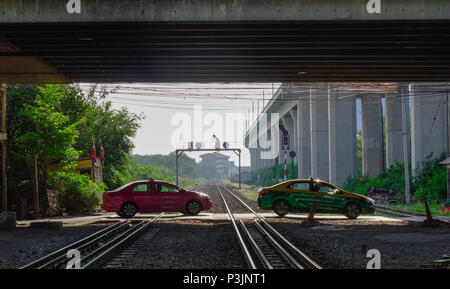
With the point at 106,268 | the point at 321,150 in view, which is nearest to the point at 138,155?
the point at 321,150

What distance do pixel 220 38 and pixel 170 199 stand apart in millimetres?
8139

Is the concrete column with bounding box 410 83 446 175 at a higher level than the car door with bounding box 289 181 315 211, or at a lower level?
higher

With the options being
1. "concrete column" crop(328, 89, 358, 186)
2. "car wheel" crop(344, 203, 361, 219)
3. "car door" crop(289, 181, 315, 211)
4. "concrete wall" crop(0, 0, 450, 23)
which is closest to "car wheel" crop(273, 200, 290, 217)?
"car door" crop(289, 181, 315, 211)

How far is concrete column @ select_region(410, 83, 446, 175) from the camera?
33.2 m

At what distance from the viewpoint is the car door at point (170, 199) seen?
71.7 feet

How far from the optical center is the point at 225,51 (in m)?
17.7

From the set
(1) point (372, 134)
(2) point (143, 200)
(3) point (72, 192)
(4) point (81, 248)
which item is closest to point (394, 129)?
(1) point (372, 134)

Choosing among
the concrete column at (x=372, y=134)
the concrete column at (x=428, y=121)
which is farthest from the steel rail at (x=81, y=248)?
the concrete column at (x=372, y=134)

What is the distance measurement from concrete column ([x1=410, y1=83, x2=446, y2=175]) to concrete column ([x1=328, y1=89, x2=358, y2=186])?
29.1 feet

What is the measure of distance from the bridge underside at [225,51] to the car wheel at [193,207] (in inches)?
203

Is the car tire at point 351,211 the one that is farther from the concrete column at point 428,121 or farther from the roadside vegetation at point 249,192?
the roadside vegetation at point 249,192

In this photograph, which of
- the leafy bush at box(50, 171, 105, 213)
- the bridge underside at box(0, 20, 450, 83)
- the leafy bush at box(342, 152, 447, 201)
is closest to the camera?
the bridge underside at box(0, 20, 450, 83)

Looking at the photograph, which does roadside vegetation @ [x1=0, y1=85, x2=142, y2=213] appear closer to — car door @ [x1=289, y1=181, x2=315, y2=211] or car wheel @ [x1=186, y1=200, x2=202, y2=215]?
car wheel @ [x1=186, y1=200, x2=202, y2=215]
